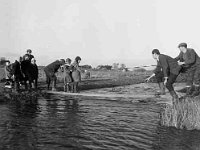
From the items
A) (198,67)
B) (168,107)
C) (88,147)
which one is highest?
(198,67)

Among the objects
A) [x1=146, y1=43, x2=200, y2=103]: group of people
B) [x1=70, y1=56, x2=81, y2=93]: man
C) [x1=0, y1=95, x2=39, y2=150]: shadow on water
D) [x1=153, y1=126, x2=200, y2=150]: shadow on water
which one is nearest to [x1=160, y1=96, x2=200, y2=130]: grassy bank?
[x1=153, y1=126, x2=200, y2=150]: shadow on water

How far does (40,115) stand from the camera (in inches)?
439

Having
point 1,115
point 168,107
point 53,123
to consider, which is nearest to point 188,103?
point 168,107

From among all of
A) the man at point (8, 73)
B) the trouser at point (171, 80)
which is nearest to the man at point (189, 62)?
the trouser at point (171, 80)

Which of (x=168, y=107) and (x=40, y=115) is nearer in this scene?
(x=168, y=107)

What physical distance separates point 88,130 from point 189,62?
18.1ft

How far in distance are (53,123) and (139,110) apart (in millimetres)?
4367

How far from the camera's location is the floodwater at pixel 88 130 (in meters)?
7.29

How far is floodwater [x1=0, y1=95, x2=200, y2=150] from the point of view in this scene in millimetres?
7291

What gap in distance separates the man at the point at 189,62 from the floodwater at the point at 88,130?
2034 mm

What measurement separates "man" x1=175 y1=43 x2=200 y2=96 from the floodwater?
2034mm

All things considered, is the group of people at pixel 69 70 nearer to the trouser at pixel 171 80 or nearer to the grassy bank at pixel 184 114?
the trouser at pixel 171 80

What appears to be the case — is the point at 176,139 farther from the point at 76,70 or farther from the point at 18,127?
the point at 76,70

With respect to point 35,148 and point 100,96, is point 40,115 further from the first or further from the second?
point 100,96
